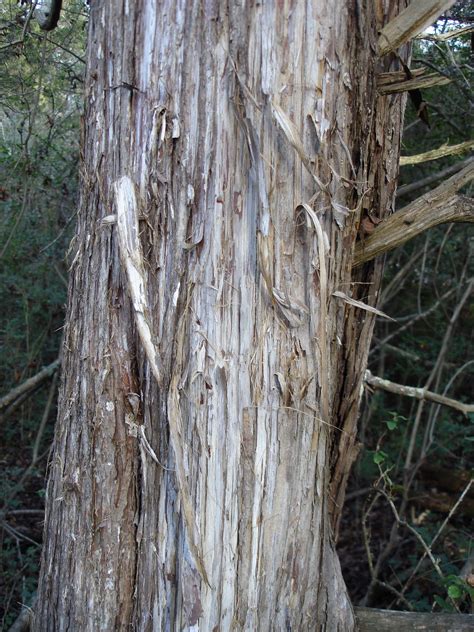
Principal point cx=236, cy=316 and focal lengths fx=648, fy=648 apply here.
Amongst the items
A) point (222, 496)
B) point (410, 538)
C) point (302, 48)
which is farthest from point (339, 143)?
point (410, 538)

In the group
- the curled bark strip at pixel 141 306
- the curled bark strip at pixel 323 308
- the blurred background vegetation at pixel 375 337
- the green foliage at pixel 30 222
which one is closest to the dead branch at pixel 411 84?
the curled bark strip at pixel 323 308

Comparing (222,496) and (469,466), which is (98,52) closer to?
(222,496)

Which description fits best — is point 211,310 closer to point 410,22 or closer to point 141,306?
point 141,306

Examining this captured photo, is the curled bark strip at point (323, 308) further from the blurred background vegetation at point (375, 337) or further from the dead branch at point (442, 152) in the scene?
the blurred background vegetation at point (375, 337)

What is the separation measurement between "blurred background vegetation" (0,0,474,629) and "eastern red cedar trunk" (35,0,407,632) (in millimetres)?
2154

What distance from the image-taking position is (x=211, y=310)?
1430 millimetres

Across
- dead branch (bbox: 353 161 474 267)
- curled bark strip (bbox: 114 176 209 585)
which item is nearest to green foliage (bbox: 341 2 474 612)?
dead branch (bbox: 353 161 474 267)

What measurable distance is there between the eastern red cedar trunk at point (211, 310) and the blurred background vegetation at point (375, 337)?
215cm

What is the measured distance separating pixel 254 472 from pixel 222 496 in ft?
0.29

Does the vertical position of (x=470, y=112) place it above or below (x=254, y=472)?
above

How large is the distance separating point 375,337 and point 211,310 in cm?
425

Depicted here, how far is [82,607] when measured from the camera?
153 centimetres

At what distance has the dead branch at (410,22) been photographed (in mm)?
1453

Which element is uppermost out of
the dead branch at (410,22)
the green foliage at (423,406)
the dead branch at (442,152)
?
the dead branch at (410,22)
